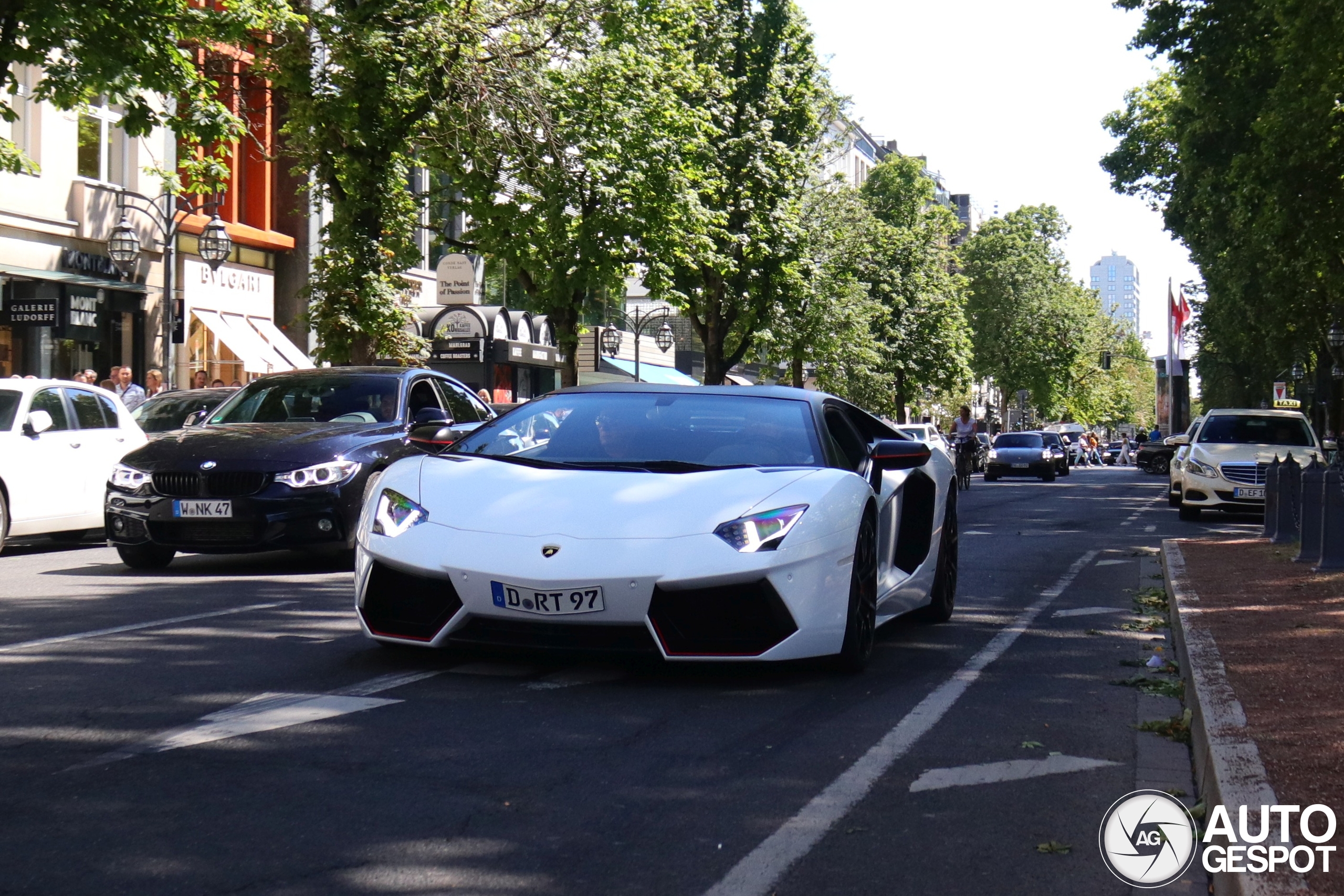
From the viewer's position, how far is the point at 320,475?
1073 centimetres

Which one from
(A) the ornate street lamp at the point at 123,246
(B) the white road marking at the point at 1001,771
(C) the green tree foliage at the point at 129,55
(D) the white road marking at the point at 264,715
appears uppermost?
(C) the green tree foliage at the point at 129,55

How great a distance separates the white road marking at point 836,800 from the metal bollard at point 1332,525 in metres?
5.15

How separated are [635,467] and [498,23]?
17272 millimetres

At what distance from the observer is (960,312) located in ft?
210

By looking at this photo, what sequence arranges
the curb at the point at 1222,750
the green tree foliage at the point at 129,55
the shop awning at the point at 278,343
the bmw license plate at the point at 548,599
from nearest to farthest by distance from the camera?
the curb at the point at 1222,750 → the bmw license plate at the point at 548,599 → the green tree foliage at the point at 129,55 → the shop awning at the point at 278,343

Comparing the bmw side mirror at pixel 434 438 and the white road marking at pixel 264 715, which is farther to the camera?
the bmw side mirror at pixel 434 438

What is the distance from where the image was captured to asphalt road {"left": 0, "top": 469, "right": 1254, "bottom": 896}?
3.88 meters

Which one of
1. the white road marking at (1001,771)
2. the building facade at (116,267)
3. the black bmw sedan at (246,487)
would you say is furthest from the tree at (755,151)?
the white road marking at (1001,771)

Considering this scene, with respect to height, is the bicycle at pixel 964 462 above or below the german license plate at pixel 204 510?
below

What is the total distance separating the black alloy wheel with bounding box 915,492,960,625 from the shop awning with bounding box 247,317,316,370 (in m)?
26.0

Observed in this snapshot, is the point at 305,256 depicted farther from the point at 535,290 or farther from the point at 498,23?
the point at 498,23

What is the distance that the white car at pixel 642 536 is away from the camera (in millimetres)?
6117

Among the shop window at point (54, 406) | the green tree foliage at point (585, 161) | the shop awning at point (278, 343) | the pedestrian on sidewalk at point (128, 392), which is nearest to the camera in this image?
the shop window at point (54, 406)

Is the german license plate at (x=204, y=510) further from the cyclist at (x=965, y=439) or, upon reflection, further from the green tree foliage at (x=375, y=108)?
the cyclist at (x=965, y=439)
